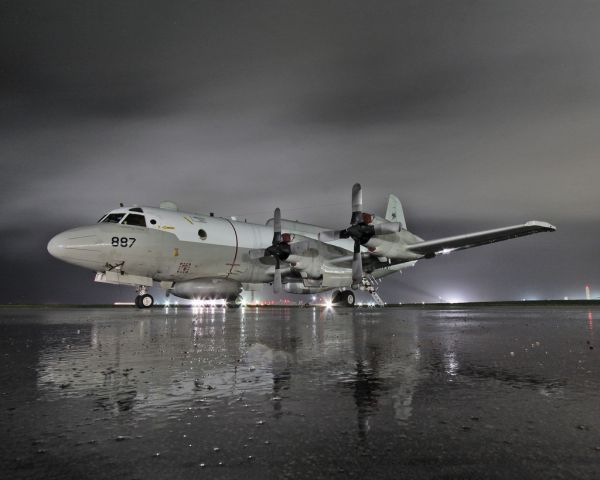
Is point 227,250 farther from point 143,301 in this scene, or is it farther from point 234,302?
point 234,302

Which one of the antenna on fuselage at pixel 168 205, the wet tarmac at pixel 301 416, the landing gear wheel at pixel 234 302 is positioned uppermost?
the antenna on fuselage at pixel 168 205

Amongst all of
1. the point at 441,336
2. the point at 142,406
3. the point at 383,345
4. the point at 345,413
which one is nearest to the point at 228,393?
the point at 142,406

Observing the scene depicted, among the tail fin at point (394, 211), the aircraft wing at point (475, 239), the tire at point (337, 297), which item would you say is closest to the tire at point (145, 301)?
the tire at point (337, 297)

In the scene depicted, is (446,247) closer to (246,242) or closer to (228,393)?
(246,242)

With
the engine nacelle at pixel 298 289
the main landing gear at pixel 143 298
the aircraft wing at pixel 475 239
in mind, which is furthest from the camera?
the engine nacelle at pixel 298 289

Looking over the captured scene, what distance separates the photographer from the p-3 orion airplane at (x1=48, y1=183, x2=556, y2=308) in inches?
882

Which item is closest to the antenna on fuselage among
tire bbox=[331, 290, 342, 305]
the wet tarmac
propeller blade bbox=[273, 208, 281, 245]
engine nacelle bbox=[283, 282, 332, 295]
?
propeller blade bbox=[273, 208, 281, 245]

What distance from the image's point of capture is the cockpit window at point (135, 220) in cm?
2333

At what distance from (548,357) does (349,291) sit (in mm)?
25502

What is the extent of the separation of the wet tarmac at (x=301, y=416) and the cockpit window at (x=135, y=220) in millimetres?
16773

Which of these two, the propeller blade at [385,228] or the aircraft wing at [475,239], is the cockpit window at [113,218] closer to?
the propeller blade at [385,228]

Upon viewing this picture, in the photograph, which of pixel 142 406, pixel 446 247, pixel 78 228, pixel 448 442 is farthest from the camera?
pixel 446 247

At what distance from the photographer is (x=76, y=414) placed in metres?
3.79

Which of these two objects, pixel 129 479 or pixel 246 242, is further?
pixel 246 242
